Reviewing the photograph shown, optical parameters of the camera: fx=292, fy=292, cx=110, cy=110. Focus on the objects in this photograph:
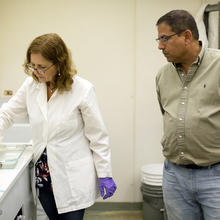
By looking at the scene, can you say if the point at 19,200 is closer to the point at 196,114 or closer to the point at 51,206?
the point at 51,206

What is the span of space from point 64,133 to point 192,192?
64cm

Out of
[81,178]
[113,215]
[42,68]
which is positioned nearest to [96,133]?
[81,178]

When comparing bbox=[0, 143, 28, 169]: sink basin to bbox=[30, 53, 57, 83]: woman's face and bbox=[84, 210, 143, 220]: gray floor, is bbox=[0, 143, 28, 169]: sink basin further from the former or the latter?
bbox=[84, 210, 143, 220]: gray floor

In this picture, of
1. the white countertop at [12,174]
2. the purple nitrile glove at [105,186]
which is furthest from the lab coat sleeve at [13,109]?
the purple nitrile glove at [105,186]

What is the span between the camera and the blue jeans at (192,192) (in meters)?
1.19

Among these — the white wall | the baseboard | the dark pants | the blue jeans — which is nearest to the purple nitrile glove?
the dark pants

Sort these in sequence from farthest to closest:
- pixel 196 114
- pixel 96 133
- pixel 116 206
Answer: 1. pixel 116 206
2. pixel 96 133
3. pixel 196 114

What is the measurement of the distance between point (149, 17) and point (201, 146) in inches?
65.4

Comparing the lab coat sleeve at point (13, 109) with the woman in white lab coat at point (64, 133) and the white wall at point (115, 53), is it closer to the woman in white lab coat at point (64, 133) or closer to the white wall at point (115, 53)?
the woman in white lab coat at point (64, 133)

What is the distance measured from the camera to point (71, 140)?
1.41m

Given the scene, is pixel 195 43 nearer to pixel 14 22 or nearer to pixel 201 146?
pixel 201 146

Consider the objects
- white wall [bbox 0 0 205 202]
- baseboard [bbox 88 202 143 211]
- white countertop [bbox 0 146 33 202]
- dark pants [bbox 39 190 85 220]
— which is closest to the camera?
white countertop [bbox 0 146 33 202]

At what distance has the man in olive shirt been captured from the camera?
1188 millimetres

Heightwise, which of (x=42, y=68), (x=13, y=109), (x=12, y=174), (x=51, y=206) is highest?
(x=42, y=68)
